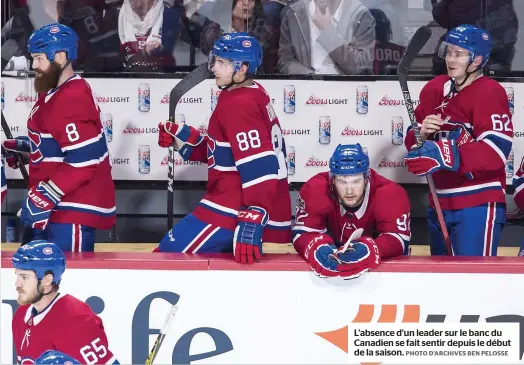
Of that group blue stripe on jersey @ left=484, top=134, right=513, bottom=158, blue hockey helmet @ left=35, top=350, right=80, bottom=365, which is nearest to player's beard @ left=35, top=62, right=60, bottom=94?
blue hockey helmet @ left=35, top=350, right=80, bottom=365

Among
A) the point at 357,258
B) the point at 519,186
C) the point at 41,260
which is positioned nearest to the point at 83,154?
the point at 41,260

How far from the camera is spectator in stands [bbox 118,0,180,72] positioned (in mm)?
5652

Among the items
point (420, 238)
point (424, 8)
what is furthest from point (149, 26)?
point (420, 238)

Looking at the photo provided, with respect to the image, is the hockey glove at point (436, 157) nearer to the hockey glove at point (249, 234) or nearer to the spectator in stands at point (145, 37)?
the hockey glove at point (249, 234)

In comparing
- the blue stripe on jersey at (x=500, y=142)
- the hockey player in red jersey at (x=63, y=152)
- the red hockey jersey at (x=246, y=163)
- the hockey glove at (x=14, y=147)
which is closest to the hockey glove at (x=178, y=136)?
the red hockey jersey at (x=246, y=163)

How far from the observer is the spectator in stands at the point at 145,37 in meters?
5.65

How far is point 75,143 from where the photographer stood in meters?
Answer: 4.45

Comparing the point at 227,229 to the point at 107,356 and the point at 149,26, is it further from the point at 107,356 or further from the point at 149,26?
the point at 149,26

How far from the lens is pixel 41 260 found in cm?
367

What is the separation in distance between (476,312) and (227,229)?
3.38 ft

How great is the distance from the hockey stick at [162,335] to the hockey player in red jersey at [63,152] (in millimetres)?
669

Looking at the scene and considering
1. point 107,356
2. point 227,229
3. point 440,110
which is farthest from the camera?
point 440,110

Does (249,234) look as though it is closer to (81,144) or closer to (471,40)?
(81,144)

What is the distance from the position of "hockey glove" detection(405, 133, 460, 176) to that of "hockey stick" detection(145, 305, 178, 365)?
1169 mm
